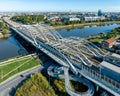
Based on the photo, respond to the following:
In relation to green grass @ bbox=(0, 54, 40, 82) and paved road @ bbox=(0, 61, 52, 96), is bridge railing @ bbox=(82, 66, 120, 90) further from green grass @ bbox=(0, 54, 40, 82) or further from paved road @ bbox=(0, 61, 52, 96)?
green grass @ bbox=(0, 54, 40, 82)

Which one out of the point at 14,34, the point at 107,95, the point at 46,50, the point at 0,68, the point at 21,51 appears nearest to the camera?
the point at 107,95

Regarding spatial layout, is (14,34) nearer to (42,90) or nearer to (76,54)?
(76,54)

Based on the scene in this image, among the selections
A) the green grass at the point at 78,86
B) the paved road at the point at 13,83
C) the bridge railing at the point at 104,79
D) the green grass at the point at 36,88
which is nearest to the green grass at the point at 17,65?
the paved road at the point at 13,83

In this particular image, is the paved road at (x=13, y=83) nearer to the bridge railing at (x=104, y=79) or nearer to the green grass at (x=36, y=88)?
the green grass at (x=36, y=88)

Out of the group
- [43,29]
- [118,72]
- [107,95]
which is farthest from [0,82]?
[43,29]

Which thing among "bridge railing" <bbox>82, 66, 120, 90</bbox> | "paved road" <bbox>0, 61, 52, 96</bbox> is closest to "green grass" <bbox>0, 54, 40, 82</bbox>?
"paved road" <bbox>0, 61, 52, 96</bbox>

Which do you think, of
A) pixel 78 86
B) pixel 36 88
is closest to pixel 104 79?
pixel 78 86

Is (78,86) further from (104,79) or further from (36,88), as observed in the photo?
(36,88)

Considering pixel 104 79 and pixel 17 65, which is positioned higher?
pixel 104 79
